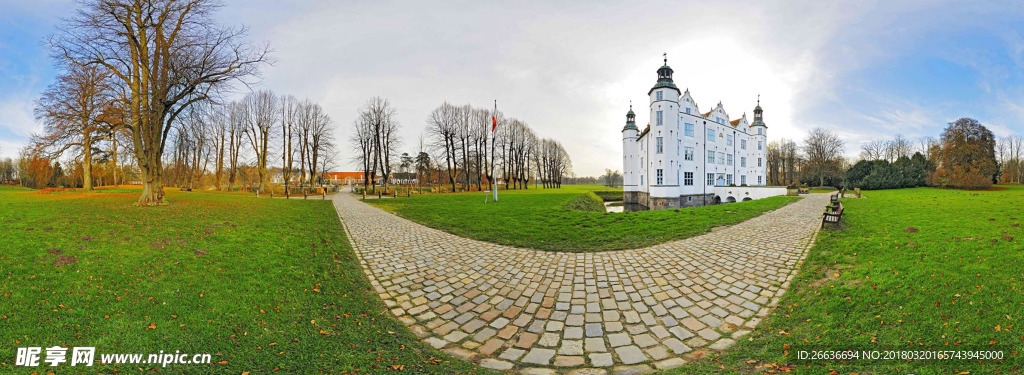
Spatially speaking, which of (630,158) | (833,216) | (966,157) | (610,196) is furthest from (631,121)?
(833,216)

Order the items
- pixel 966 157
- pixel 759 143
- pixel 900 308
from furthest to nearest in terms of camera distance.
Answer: pixel 759 143
pixel 966 157
pixel 900 308

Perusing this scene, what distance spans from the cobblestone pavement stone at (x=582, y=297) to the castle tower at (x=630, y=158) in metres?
35.9

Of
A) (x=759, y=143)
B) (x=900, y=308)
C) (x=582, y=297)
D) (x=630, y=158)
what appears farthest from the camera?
(x=630, y=158)

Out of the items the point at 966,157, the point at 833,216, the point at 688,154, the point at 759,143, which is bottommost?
the point at 833,216

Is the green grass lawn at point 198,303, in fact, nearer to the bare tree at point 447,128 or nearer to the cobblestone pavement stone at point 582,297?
the cobblestone pavement stone at point 582,297

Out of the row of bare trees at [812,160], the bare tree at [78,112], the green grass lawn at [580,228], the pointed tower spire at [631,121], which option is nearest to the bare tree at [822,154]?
the row of bare trees at [812,160]

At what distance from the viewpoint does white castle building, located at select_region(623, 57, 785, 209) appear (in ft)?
114

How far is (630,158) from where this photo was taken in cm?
4584

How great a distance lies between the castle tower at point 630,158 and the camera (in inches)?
1737

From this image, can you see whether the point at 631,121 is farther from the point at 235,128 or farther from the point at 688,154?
the point at 235,128

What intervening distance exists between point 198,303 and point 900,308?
920 centimetres

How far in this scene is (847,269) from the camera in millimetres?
5984

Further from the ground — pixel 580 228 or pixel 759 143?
pixel 759 143

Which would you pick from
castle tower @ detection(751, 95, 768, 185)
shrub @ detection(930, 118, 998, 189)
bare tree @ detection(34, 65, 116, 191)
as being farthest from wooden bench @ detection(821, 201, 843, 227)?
castle tower @ detection(751, 95, 768, 185)
